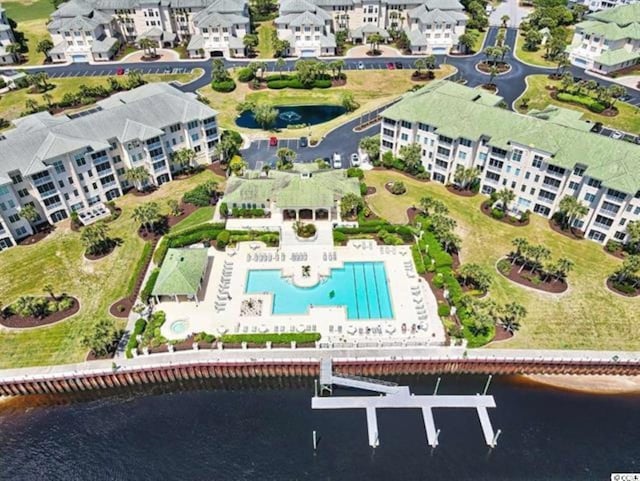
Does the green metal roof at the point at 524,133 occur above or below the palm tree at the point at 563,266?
above

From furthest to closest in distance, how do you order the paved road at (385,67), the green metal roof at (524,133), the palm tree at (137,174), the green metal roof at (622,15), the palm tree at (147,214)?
the green metal roof at (622,15) → the paved road at (385,67) → the palm tree at (137,174) → the palm tree at (147,214) → the green metal roof at (524,133)

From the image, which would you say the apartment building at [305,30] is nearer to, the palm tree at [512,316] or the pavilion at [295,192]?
the pavilion at [295,192]

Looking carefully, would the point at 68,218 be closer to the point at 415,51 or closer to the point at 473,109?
the point at 473,109

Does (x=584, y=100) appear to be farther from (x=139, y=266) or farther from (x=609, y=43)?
(x=139, y=266)

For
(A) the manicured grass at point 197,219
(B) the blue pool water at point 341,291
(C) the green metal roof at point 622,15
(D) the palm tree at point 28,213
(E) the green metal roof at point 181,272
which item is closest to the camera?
(E) the green metal roof at point 181,272

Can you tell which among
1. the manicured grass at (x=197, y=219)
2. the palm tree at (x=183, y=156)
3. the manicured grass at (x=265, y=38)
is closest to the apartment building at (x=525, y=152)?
the palm tree at (x=183, y=156)

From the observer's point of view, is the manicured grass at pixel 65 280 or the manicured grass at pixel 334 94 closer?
the manicured grass at pixel 65 280
